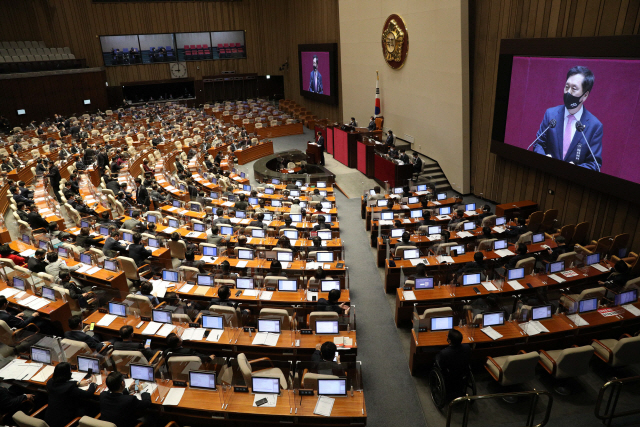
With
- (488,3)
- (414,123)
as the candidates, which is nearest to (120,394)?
(488,3)

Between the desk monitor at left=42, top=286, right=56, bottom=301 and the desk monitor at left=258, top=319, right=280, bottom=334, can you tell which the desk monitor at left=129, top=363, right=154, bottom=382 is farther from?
the desk monitor at left=42, top=286, right=56, bottom=301

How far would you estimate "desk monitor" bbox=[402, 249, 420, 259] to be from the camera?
9328mm

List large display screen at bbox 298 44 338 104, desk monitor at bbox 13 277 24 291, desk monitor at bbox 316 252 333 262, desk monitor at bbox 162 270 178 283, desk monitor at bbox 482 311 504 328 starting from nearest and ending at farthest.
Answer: desk monitor at bbox 482 311 504 328
desk monitor at bbox 13 277 24 291
desk monitor at bbox 162 270 178 283
desk monitor at bbox 316 252 333 262
large display screen at bbox 298 44 338 104

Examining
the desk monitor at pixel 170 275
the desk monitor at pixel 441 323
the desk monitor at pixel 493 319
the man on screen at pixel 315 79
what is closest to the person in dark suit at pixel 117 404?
the desk monitor at pixel 170 275

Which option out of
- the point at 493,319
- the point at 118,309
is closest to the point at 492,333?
the point at 493,319

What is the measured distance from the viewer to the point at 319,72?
88.5ft

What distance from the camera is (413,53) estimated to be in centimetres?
1755

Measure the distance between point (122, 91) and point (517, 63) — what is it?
28.6m

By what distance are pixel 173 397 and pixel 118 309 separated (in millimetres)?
2604

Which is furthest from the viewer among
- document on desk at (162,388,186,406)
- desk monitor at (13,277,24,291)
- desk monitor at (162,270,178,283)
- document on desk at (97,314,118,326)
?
desk monitor at (162,270,178,283)

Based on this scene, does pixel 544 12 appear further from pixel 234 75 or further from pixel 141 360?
pixel 234 75

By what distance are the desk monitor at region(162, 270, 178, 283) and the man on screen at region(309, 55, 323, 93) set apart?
20789 mm

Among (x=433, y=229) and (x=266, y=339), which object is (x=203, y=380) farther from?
(x=433, y=229)

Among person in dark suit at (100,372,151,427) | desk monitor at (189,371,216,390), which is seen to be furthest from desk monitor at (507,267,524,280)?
person in dark suit at (100,372,151,427)
